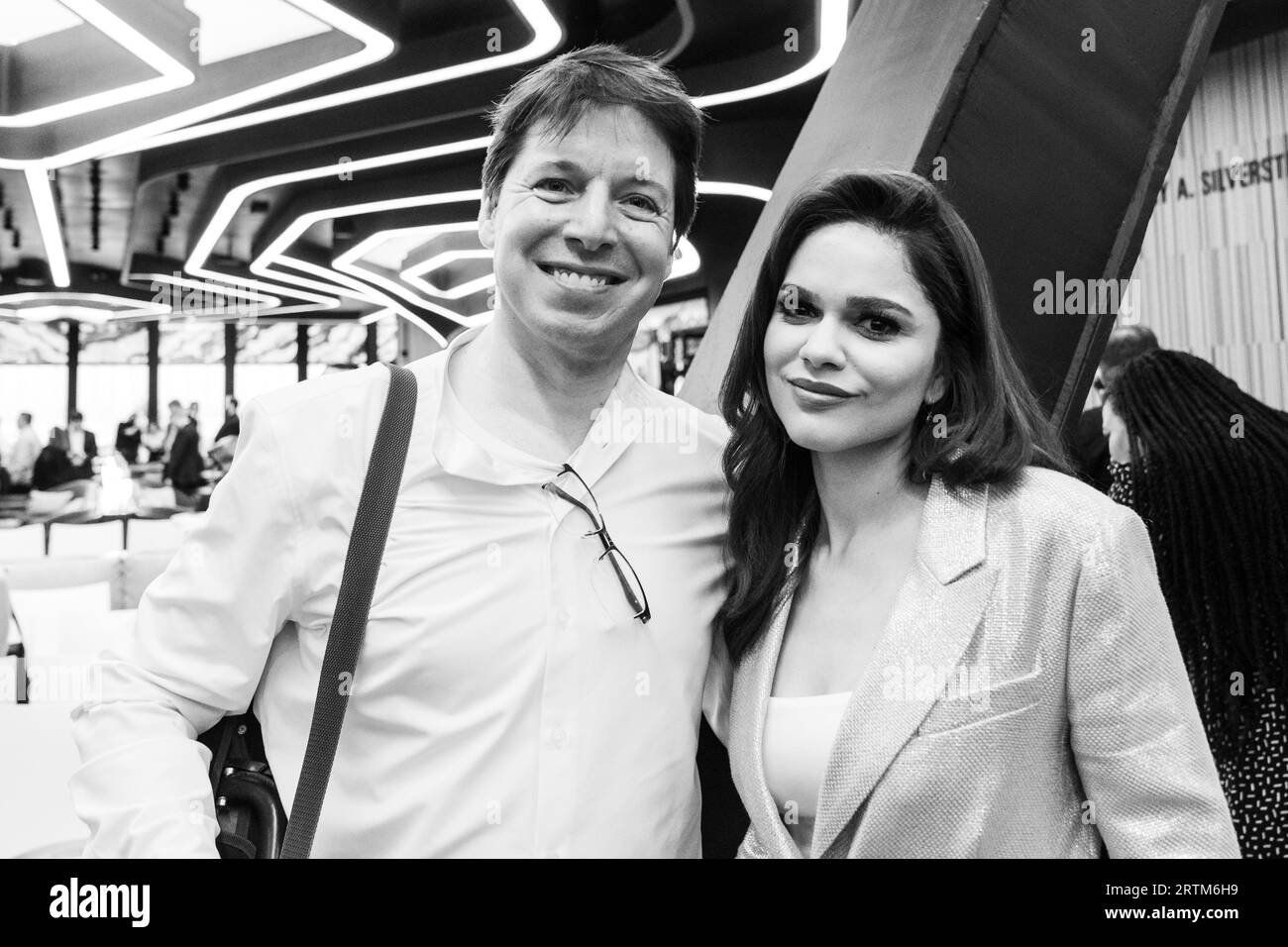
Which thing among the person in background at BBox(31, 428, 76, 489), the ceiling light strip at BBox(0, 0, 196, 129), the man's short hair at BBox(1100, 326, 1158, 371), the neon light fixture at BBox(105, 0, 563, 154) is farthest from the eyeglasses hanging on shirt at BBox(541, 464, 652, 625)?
the person in background at BBox(31, 428, 76, 489)

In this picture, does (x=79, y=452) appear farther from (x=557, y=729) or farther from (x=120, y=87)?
(x=557, y=729)

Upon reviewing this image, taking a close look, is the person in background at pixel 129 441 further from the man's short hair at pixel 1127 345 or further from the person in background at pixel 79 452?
the man's short hair at pixel 1127 345

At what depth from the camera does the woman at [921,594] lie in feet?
3.88

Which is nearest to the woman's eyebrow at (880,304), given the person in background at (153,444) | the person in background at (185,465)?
the person in background at (185,465)

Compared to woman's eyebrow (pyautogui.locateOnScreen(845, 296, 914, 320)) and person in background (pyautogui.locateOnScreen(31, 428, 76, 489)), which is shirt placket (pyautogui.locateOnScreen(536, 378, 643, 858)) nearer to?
woman's eyebrow (pyautogui.locateOnScreen(845, 296, 914, 320))

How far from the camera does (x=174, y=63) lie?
5.80m

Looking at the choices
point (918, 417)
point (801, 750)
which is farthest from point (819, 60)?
point (801, 750)

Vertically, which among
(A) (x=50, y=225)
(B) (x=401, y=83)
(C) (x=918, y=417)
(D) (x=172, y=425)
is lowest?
(C) (x=918, y=417)

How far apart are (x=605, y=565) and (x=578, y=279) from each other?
0.39m

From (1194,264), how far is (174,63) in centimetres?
608

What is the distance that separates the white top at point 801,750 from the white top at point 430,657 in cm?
12

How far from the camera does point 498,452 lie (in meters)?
1.37

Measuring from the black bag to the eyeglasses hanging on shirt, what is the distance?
214mm

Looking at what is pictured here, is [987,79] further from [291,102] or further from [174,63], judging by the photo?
[291,102]
